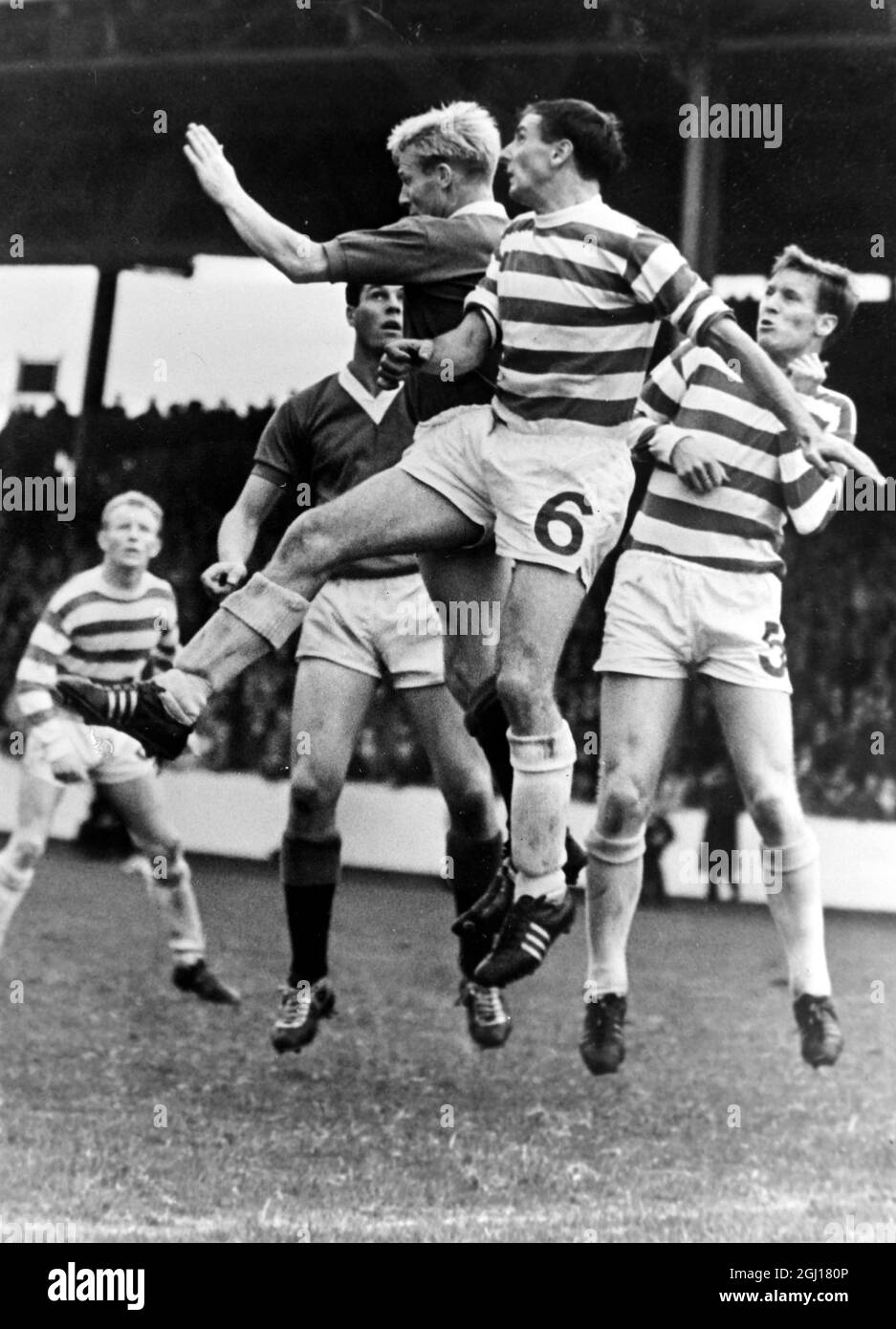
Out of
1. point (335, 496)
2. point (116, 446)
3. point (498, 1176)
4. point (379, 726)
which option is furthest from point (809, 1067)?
point (116, 446)

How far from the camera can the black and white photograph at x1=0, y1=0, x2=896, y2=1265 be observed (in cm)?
471

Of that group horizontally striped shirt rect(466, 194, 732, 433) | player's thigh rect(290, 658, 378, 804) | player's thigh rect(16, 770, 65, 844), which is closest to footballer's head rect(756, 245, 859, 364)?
horizontally striped shirt rect(466, 194, 732, 433)

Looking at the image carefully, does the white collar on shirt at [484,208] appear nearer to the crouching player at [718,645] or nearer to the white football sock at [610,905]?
the crouching player at [718,645]

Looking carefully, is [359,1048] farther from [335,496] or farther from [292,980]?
[335,496]

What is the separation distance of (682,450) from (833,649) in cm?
77

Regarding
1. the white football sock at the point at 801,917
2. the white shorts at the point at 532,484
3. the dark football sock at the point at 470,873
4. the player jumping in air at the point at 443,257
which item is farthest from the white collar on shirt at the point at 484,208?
the white football sock at the point at 801,917

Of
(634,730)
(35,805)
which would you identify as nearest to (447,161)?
(634,730)

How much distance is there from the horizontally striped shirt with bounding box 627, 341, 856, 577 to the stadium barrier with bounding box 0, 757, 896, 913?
80cm

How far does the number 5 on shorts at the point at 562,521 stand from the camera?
4.46 m

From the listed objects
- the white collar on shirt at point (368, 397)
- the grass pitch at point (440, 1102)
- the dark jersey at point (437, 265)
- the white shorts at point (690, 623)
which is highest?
the dark jersey at point (437, 265)

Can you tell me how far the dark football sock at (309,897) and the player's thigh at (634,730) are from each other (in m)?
0.84

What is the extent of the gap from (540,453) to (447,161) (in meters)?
0.92

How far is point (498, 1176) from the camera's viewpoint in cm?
471

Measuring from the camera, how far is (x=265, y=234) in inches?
171
